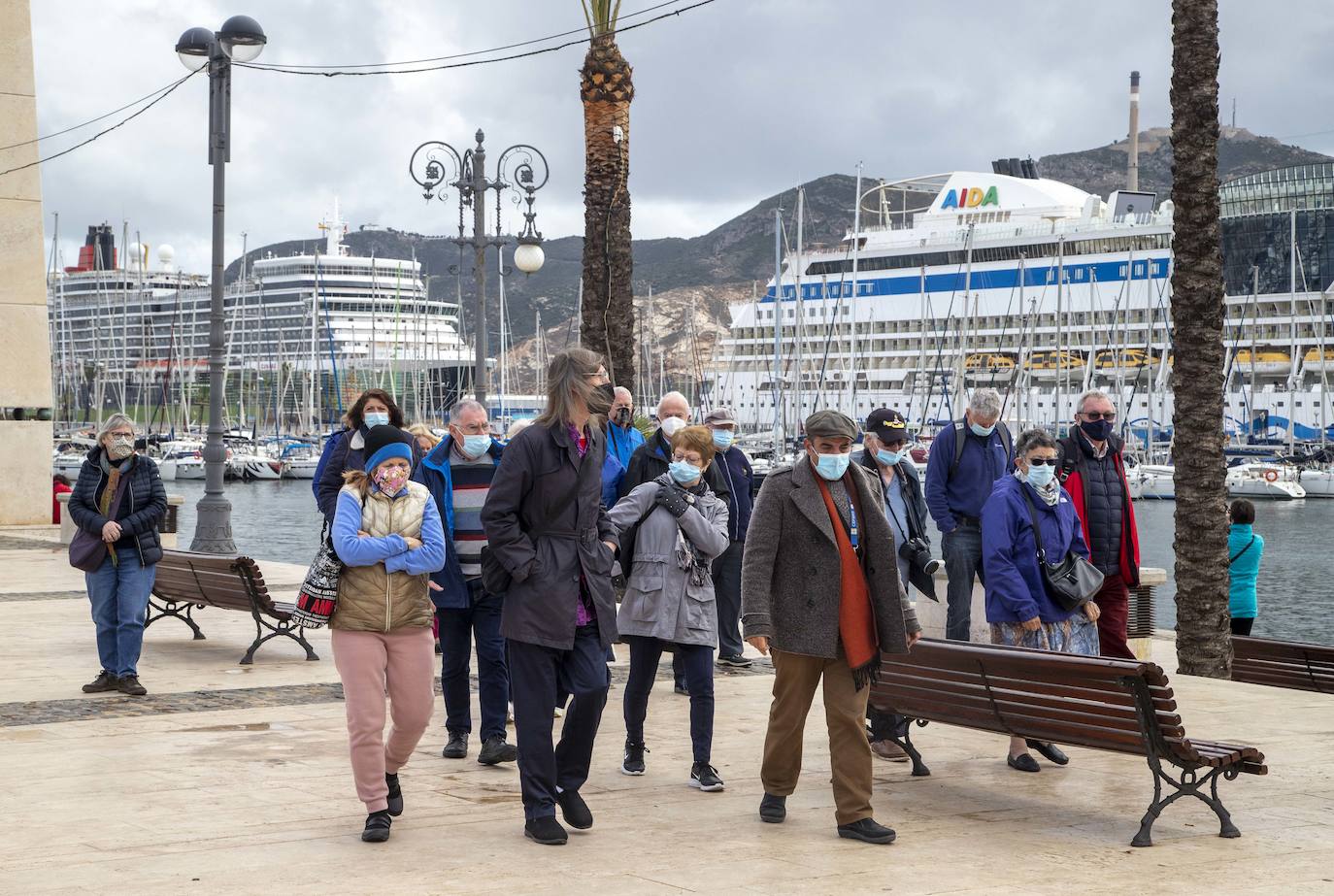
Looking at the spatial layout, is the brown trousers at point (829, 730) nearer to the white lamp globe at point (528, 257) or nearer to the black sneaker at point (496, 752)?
the black sneaker at point (496, 752)

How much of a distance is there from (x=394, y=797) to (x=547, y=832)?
0.71 metres

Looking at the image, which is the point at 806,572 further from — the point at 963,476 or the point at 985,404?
the point at 963,476

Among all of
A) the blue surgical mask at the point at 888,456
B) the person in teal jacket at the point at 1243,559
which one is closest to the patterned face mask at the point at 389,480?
the blue surgical mask at the point at 888,456

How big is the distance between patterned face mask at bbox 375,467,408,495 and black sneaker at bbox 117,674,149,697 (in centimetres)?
386

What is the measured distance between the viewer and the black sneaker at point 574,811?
19.0 feet

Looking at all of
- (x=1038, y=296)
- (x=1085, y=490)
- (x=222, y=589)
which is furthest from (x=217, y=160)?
(x=1038, y=296)

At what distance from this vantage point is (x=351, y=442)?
852 cm

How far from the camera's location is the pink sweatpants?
224 inches

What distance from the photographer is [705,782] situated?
6.57m

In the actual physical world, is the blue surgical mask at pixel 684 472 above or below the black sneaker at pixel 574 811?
above

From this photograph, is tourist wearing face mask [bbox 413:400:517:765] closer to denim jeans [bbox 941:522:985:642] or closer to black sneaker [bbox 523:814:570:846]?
black sneaker [bbox 523:814:570:846]

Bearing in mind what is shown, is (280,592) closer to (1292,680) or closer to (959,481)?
(959,481)

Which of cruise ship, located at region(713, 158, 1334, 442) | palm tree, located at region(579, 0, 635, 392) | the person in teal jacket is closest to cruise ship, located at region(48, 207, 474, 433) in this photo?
cruise ship, located at region(713, 158, 1334, 442)

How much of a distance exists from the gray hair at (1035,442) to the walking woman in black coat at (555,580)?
2277mm
